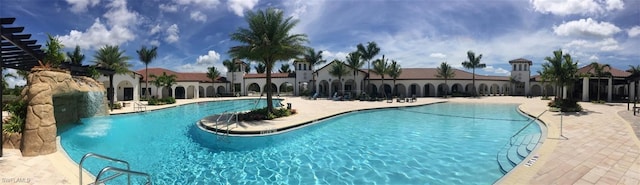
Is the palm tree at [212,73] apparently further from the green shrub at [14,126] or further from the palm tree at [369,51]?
the green shrub at [14,126]

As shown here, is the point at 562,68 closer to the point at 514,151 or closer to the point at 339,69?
the point at 514,151

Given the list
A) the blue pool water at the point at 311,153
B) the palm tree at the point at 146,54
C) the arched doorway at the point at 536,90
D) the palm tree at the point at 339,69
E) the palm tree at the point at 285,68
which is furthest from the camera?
the palm tree at the point at 285,68

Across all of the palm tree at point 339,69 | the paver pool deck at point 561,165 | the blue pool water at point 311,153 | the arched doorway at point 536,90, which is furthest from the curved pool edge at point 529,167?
the arched doorway at point 536,90

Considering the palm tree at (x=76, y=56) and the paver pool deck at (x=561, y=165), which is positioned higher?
the palm tree at (x=76, y=56)

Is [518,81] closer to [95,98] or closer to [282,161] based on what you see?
[282,161]

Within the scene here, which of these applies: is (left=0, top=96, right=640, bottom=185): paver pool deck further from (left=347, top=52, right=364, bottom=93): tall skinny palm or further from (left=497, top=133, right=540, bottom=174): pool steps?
(left=347, top=52, right=364, bottom=93): tall skinny palm

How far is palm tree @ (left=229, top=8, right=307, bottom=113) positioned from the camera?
17016mm

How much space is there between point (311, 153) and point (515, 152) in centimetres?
640

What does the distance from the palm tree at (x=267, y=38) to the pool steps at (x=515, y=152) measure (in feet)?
39.2

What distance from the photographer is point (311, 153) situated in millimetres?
9945

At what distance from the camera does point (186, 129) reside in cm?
Result: 1518

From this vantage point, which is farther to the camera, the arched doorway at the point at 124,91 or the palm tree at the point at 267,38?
the arched doorway at the point at 124,91

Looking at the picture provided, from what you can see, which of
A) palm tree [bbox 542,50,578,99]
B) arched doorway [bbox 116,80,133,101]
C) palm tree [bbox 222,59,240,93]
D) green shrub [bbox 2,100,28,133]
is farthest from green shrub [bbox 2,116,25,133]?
palm tree [bbox 222,59,240,93]

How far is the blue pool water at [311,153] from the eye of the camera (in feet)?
24.7
